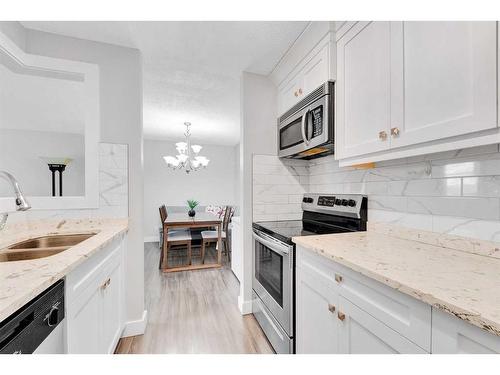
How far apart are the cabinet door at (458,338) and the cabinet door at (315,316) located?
1.41 feet

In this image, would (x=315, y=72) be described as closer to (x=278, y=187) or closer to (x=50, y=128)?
(x=278, y=187)

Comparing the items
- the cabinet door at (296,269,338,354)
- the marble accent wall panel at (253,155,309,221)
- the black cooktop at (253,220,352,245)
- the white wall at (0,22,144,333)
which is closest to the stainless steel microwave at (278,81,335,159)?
the marble accent wall panel at (253,155,309,221)

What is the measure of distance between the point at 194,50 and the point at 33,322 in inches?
76.2

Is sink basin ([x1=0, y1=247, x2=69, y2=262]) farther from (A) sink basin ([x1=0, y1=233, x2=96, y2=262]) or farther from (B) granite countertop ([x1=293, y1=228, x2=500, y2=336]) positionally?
(B) granite countertop ([x1=293, y1=228, x2=500, y2=336])

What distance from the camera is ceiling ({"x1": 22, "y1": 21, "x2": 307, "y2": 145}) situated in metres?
1.54

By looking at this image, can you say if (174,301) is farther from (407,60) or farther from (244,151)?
(407,60)

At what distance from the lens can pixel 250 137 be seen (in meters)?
2.10

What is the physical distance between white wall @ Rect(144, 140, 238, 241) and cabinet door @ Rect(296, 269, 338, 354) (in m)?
4.61

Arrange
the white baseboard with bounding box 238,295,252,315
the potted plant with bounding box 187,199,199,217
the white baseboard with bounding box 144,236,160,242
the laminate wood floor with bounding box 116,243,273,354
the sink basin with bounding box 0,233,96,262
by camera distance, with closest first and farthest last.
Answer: the sink basin with bounding box 0,233,96,262, the laminate wood floor with bounding box 116,243,273,354, the white baseboard with bounding box 238,295,252,315, the potted plant with bounding box 187,199,199,217, the white baseboard with bounding box 144,236,160,242

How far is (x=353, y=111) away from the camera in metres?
1.30

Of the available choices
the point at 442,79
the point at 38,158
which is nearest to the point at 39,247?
the point at 38,158

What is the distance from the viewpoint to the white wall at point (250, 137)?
2.07 meters
